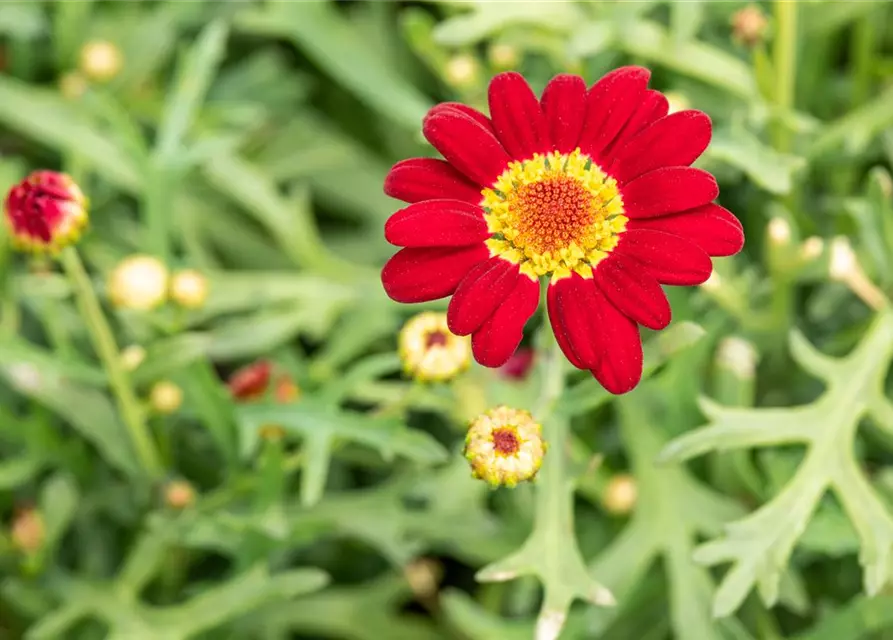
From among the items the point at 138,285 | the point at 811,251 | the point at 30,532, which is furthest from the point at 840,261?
the point at 30,532

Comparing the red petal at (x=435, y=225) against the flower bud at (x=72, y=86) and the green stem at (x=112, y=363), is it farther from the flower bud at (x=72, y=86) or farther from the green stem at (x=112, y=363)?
the flower bud at (x=72, y=86)

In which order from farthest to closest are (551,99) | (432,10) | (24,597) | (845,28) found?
(432,10) → (845,28) → (24,597) → (551,99)

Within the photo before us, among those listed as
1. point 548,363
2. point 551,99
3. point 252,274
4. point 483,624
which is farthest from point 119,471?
point 551,99

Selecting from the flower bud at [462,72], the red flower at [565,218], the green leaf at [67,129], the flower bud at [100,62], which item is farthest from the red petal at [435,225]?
the flower bud at [100,62]

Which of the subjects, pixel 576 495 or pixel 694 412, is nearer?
pixel 694 412

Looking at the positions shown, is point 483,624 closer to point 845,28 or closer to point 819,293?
point 819,293

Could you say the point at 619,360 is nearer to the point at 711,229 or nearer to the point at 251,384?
the point at 711,229
